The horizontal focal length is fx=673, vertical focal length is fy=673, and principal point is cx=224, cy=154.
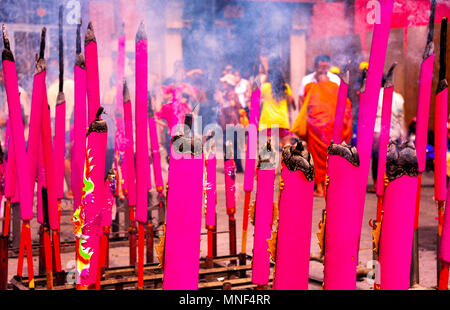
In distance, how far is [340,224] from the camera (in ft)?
3.54

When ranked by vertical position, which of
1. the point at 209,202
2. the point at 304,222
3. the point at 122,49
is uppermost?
the point at 122,49

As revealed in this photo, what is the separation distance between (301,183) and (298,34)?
2207mm

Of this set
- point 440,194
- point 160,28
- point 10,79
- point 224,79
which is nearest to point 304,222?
point 10,79

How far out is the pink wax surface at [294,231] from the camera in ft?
3.62

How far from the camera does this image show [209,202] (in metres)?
2.82

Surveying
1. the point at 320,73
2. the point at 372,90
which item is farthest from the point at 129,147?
the point at 320,73

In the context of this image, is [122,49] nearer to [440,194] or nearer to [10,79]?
[10,79]

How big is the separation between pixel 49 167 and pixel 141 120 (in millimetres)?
318

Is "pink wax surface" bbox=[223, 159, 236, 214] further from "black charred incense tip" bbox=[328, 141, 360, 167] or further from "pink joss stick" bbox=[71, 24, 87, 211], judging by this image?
"black charred incense tip" bbox=[328, 141, 360, 167]

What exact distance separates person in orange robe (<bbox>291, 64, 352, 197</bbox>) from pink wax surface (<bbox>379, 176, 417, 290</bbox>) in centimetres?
419

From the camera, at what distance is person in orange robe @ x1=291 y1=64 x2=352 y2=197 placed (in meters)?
5.55

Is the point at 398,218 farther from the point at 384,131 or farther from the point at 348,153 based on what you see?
the point at 384,131

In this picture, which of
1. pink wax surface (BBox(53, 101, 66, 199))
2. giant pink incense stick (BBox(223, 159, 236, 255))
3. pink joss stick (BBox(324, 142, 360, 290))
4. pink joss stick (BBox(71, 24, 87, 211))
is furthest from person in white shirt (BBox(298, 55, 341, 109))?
pink joss stick (BBox(324, 142, 360, 290))

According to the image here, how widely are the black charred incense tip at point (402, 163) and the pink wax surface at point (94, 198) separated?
54 centimetres
